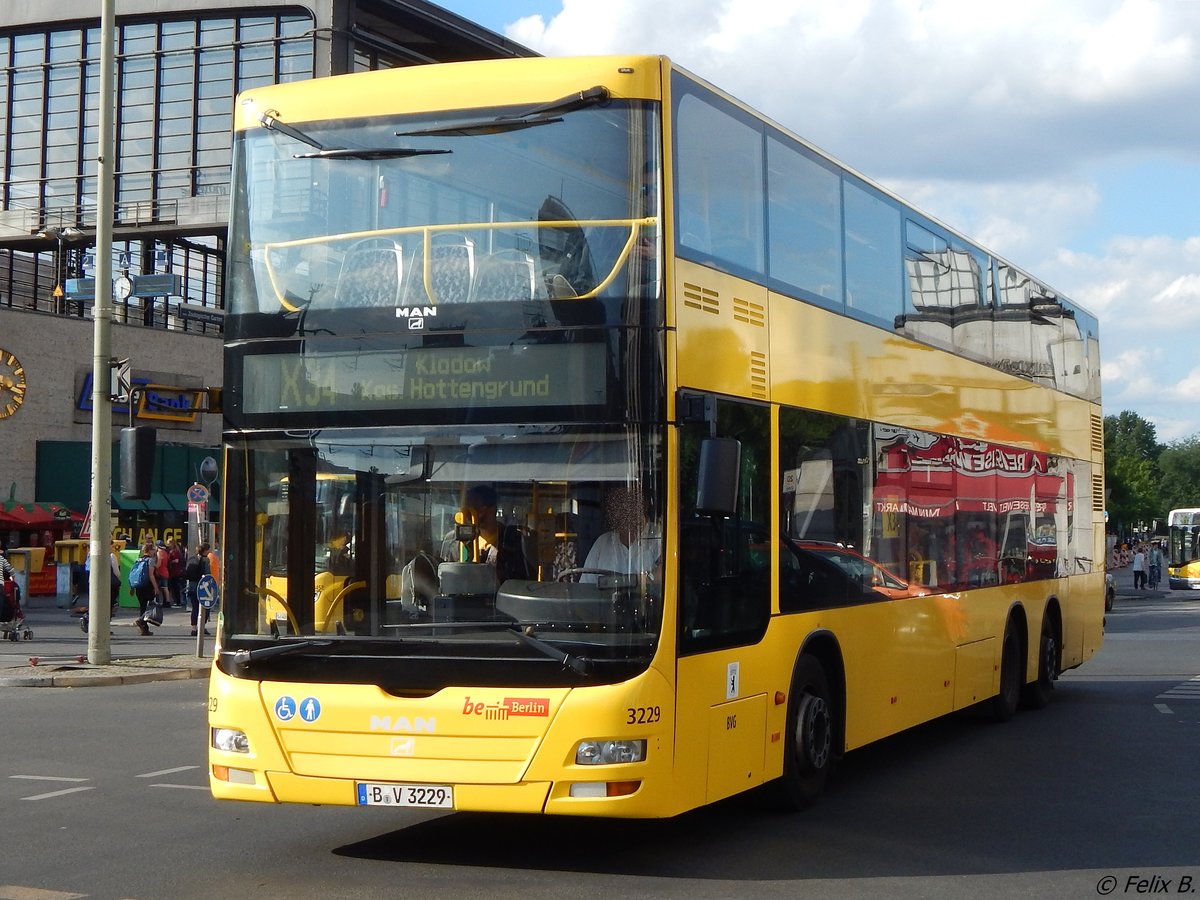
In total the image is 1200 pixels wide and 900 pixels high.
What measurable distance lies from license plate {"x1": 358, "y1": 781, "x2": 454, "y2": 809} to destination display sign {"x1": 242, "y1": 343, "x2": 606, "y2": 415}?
1.86 metres

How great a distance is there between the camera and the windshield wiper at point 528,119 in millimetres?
7984

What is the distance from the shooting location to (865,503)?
11.0 metres

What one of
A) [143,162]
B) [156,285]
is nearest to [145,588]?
[156,285]

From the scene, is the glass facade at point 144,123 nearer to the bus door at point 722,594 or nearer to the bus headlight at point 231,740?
the bus door at point 722,594

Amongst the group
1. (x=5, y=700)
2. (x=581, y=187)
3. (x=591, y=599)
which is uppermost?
(x=581, y=187)

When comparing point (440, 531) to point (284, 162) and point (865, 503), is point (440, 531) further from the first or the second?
point (865, 503)

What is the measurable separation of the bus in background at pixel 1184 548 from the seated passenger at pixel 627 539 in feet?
186

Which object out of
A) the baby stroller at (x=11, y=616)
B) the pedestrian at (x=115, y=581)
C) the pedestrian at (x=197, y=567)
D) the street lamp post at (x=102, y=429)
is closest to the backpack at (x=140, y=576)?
the pedestrian at (x=115, y=581)

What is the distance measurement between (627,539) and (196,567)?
76.4 feet

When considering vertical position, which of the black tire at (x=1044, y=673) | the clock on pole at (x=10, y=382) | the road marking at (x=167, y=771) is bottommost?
the road marking at (x=167, y=771)

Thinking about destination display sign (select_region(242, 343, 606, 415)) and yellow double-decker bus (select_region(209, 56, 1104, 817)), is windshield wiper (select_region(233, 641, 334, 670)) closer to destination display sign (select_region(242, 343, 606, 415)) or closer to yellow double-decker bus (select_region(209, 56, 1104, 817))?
yellow double-decker bus (select_region(209, 56, 1104, 817))

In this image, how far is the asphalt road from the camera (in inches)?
306

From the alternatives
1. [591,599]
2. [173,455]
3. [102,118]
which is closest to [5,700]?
[102,118]

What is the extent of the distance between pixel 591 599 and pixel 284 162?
286 cm
